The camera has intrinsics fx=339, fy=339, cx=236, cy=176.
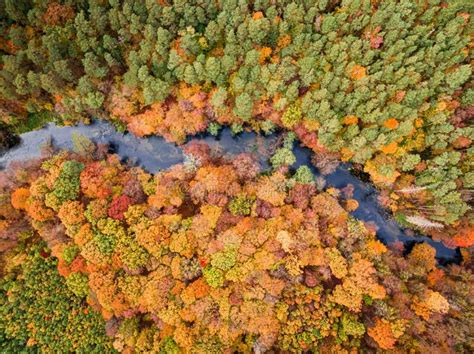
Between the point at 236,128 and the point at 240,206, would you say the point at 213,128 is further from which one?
the point at 240,206

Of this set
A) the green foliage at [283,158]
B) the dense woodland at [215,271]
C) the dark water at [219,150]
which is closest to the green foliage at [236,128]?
the dark water at [219,150]

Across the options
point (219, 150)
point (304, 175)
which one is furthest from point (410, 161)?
point (219, 150)

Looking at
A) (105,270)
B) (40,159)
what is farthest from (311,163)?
(40,159)

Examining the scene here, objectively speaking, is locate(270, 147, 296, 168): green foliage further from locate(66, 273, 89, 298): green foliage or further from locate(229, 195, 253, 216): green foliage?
locate(66, 273, 89, 298): green foliage

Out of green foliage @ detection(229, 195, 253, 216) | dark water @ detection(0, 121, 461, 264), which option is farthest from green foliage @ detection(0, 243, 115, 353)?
green foliage @ detection(229, 195, 253, 216)

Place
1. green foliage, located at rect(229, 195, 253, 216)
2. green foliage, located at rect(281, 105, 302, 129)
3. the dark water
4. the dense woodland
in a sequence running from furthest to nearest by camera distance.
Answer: the dark water < green foliage, located at rect(281, 105, 302, 129) < green foliage, located at rect(229, 195, 253, 216) < the dense woodland
